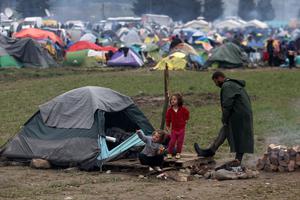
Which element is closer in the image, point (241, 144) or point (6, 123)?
point (241, 144)

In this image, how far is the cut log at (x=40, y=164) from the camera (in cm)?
1169

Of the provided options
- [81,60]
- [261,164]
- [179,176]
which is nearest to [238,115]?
[261,164]

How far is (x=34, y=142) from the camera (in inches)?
485

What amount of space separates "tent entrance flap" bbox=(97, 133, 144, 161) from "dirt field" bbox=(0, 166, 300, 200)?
405 millimetres

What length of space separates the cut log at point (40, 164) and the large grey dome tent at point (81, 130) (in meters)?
0.08

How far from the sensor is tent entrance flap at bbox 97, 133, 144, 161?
11519 mm

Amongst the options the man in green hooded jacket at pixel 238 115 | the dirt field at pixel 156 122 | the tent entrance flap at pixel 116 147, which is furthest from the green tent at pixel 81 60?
the man in green hooded jacket at pixel 238 115

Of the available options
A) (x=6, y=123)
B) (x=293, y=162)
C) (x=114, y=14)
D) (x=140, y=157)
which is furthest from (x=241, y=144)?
(x=114, y=14)

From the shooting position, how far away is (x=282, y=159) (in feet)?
35.4

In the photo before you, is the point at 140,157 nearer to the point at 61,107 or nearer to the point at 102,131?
the point at 102,131

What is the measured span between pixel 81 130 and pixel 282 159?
3.21 meters

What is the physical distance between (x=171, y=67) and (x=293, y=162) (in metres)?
20.9

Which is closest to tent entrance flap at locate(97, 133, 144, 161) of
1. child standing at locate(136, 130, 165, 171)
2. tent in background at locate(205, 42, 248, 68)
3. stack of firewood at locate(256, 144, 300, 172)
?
child standing at locate(136, 130, 165, 171)

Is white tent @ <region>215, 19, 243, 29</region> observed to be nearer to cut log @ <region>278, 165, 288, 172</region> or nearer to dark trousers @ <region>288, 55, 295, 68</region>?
dark trousers @ <region>288, 55, 295, 68</region>
